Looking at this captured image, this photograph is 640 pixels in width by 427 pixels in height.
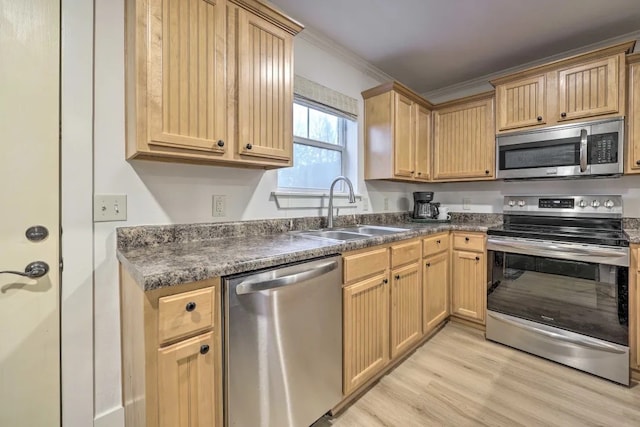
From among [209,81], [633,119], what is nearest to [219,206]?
[209,81]

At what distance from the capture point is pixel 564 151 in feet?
7.50

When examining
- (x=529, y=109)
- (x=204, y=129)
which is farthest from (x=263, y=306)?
(x=529, y=109)

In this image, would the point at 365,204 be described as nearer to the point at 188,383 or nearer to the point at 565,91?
the point at 565,91

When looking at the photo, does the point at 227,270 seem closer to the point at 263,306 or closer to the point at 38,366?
the point at 263,306

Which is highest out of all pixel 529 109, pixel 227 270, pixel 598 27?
pixel 598 27

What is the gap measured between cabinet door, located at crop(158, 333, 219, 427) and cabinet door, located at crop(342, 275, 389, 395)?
74 cm

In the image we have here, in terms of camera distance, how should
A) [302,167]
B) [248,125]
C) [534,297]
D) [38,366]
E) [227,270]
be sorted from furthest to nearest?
[302,167] → [534,297] → [248,125] → [38,366] → [227,270]

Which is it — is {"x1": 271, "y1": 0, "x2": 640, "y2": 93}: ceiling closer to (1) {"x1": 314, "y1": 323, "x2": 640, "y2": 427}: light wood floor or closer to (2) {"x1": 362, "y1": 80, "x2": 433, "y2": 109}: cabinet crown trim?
(2) {"x1": 362, "y1": 80, "x2": 433, "y2": 109}: cabinet crown trim

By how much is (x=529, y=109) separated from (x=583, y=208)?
0.96 m

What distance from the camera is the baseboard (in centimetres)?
130

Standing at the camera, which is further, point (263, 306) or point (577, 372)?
point (577, 372)

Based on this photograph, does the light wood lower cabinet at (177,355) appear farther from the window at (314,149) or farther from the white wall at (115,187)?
the window at (314,149)

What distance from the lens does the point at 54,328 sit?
47.3 inches

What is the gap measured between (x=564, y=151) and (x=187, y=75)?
2.78 meters
